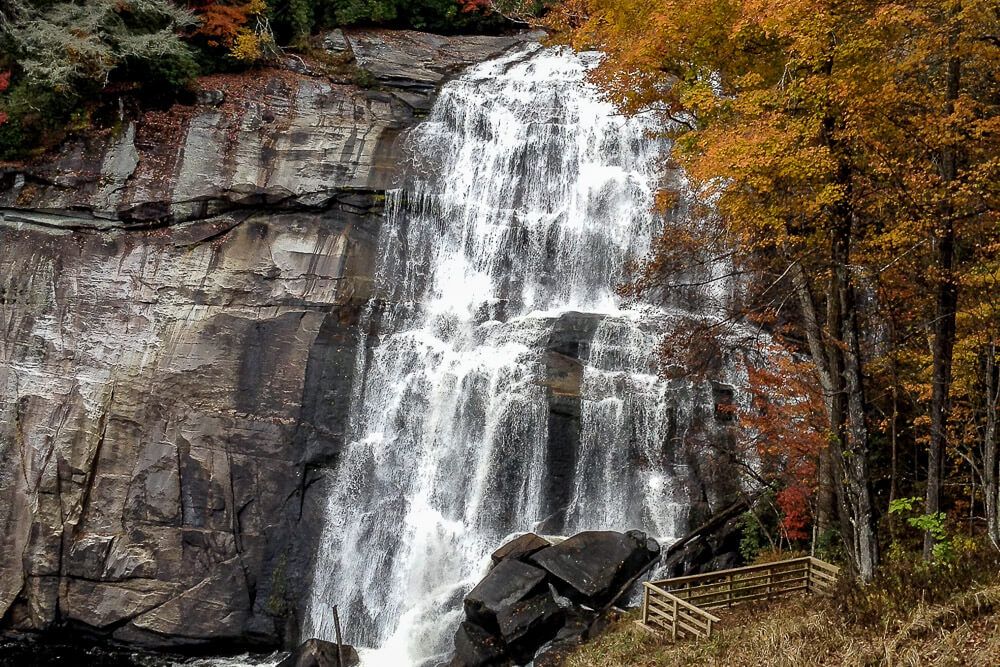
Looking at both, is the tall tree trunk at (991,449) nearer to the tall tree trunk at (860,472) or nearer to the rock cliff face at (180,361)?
the tall tree trunk at (860,472)

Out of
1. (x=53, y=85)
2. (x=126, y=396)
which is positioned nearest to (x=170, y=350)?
(x=126, y=396)

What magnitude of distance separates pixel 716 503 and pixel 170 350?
14237 mm

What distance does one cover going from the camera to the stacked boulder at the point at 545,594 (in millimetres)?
15047

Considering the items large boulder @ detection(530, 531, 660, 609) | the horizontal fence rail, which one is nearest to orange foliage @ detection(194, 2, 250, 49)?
large boulder @ detection(530, 531, 660, 609)

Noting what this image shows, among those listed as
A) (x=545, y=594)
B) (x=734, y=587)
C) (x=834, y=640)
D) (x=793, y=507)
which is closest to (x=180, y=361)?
(x=545, y=594)

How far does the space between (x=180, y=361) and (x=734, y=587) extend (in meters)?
14.7

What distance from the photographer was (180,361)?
20875mm

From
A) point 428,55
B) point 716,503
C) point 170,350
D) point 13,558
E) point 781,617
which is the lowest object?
point 13,558

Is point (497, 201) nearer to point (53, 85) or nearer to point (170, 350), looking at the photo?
point (170, 350)

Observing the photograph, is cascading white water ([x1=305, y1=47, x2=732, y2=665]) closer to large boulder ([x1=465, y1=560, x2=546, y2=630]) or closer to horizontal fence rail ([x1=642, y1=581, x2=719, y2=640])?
large boulder ([x1=465, y1=560, x2=546, y2=630])

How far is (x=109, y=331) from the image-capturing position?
21.2 m

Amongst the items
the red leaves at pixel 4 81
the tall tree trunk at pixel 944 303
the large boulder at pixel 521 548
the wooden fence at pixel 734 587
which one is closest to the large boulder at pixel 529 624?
the large boulder at pixel 521 548

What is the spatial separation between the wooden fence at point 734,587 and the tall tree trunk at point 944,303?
272cm

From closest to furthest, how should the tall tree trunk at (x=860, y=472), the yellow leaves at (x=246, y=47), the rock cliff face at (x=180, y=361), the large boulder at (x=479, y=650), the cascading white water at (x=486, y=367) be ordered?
1. the tall tree trunk at (x=860, y=472)
2. the large boulder at (x=479, y=650)
3. the cascading white water at (x=486, y=367)
4. the rock cliff face at (x=180, y=361)
5. the yellow leaves at (x=246, y=47)
